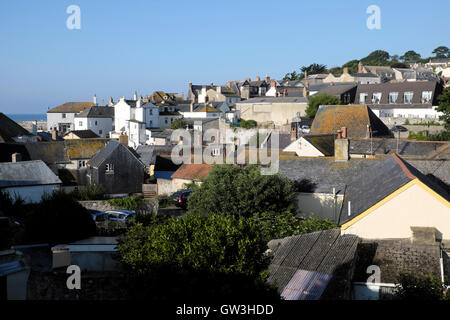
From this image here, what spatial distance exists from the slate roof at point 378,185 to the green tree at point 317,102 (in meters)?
40.4

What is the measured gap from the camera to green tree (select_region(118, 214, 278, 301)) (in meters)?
11.7

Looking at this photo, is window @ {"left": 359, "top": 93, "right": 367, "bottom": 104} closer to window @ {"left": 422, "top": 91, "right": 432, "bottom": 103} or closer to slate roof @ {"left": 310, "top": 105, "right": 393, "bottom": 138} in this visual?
window @ {"left": 422, "top": 91, "right": 432, "bottom": 103}

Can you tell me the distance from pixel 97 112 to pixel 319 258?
7724 cm

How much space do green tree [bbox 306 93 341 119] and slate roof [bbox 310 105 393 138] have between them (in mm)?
15102

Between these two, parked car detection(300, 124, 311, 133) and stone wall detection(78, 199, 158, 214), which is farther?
parked car detection(300, 124, 311, 133)

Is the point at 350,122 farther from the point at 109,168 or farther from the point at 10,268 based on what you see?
the point at 10,268

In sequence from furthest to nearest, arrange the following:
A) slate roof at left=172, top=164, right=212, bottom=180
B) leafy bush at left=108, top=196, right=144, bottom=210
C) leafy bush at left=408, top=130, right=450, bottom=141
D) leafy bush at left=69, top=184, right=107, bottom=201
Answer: leafy bush at left=408, top=130, right=450, bottom=141 < slate roof at left=172, top=164, right=212, bottom=180 < leafy bush at left=69, top=184, right=107, bottom=201 < leafy bush at left=108, top=196, right=144, bottom=210

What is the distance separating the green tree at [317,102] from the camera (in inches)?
2515

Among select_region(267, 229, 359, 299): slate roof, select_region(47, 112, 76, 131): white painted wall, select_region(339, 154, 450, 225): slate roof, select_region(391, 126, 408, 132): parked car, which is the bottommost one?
select_region(267, 229, 359, 299): slate roof

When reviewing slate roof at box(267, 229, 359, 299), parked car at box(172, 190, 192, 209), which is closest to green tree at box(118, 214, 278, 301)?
slate roof at box(267, 229, 359, 299)

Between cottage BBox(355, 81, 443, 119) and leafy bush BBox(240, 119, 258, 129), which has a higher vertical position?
cottage BBox(355, 81, 443, 119)

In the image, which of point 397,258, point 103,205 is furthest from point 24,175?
point 397,258

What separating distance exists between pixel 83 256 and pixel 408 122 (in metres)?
48.9
